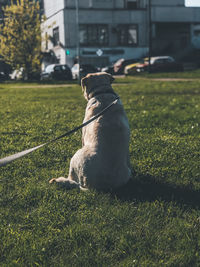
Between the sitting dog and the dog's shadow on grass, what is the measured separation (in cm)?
14

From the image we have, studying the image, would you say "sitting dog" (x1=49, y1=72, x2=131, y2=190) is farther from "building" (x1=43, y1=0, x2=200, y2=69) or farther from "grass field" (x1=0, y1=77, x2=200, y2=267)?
"building" (x1=43, y1=0, x2=200, y2=69)

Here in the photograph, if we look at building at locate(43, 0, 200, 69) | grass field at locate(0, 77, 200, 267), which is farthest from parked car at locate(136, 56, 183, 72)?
grass field at locate(0, 77, 200, 267)

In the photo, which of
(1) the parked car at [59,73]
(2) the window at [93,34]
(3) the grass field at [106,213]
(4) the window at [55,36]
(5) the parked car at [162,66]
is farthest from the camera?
(4) the window at [55,36]

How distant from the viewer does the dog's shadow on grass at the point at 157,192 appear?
363 cm

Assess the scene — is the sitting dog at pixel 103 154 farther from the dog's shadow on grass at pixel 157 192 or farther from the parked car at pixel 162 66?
the parked car at pixel 162 66

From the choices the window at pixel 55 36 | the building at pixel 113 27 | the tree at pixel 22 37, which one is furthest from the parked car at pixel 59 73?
the window at pixel 55 36

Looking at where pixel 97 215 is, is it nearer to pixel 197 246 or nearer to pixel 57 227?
pixel 57 227

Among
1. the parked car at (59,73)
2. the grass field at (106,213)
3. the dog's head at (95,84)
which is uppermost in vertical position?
the parked car at (59,73)

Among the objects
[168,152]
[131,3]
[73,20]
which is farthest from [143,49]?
[168,152]

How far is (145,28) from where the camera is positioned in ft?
159

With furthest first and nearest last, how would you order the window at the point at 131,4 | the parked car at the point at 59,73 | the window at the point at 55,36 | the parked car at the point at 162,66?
1. the window at the point at 131,4
2. the window at the point at 55,36
3. the parked car at the point at 162,66
4. the parked car at the point at 59,73

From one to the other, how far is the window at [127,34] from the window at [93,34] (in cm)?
203

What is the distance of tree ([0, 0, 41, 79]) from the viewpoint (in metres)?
32.8

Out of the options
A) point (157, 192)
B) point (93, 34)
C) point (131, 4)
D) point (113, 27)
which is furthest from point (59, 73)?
point (157, 192)
